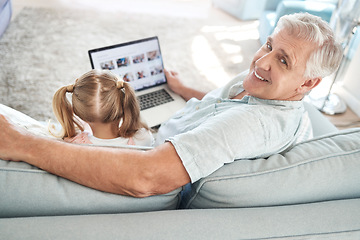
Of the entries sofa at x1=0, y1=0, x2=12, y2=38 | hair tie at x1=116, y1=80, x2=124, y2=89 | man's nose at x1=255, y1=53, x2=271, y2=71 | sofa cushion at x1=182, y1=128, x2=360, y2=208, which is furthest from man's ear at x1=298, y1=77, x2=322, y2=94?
sofa at x1=0, y1=0, x2=12, y2=38

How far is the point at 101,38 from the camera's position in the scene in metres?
3.23

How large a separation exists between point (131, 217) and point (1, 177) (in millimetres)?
336

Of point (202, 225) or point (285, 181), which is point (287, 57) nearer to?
point (285, 181)

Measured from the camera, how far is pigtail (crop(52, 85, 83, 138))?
3.66 ft

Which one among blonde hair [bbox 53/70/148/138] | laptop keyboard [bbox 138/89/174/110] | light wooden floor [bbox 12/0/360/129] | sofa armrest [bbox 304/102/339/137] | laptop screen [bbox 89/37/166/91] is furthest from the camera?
light wooden floor [bbox 12/0/360/129]

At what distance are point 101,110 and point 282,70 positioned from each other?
2.31 ft

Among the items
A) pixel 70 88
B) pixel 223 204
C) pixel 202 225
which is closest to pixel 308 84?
pixel 223 204

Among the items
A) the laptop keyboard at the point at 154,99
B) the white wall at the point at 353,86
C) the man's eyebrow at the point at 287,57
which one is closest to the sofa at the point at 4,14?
the laptop keyboard at the point at 154,99

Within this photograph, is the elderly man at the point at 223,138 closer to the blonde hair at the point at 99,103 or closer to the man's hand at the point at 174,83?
the blonde hair at the point at 99,103

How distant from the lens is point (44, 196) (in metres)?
0.69

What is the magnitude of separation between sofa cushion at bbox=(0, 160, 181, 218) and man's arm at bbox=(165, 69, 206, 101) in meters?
0.99

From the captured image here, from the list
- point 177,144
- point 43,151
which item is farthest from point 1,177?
point 177,144

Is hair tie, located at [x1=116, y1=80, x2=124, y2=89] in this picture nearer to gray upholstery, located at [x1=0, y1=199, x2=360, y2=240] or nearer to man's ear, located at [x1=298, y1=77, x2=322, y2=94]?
gray upholstery, located at [x1=0, y1=199, x2=360, y2=240]

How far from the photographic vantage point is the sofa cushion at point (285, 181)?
0.76 meters
